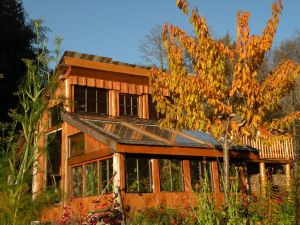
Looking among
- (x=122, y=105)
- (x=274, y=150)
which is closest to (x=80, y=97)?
(x=122, y=105)

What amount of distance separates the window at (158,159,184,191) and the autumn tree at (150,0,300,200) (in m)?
4.01

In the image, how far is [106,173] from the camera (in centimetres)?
1443

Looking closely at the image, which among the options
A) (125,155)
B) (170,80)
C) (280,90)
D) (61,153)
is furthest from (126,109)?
(280,90)

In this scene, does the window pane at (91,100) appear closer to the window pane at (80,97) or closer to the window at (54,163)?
the window pane at (80,97)

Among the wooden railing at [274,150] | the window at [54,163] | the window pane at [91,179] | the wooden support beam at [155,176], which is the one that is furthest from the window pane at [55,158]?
the wooden railing at [274,150]

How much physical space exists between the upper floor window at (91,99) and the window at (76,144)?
1.32 meters

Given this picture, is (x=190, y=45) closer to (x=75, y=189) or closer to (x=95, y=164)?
(x=95, y=164)

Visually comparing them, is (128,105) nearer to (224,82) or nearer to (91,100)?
(91,100)

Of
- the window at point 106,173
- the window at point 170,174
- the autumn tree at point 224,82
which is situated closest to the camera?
the autumn tree at point 224,82

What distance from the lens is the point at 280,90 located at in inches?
434

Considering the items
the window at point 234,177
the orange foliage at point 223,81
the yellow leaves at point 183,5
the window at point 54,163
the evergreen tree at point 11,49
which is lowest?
the window at point 234,177

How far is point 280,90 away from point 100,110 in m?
8.65

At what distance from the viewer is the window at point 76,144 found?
51.8 feet

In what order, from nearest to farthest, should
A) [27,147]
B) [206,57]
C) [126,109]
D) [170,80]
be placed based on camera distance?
[27,147]
[206,57]
[170,80]
[126,109]
